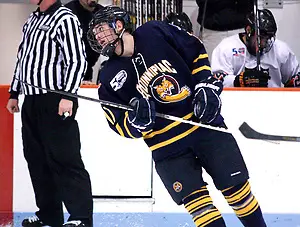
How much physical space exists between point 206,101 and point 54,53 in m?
1.05

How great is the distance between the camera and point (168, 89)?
258 cm

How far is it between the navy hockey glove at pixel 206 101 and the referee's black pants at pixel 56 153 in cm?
92

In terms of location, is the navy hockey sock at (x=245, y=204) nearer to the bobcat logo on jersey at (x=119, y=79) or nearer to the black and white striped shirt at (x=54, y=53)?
the bobcat logo on jersey at (x=119, y=79)

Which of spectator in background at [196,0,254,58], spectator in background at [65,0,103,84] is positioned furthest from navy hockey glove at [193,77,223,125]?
spectator in background at [196,0,254,58]

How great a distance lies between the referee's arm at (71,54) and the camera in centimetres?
327

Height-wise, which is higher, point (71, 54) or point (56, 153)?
point (71, 54)

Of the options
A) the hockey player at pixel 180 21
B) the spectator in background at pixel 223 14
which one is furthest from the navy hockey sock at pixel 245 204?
the spectator in background at pixel 223 14

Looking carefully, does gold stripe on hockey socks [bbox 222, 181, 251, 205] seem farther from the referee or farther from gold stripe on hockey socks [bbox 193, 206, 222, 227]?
the referee

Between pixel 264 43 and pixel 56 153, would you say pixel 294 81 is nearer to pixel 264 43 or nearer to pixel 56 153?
pixel 264 43

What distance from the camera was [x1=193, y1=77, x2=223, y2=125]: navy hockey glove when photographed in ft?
8.21

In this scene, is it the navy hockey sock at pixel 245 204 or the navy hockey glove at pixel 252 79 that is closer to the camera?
the navy hockey sock at pixel 245 204

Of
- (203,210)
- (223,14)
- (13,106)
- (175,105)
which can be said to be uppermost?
(223,14)

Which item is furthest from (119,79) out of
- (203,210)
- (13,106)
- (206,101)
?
(13,106)

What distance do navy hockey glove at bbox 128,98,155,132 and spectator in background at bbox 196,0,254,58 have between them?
2.15 m
